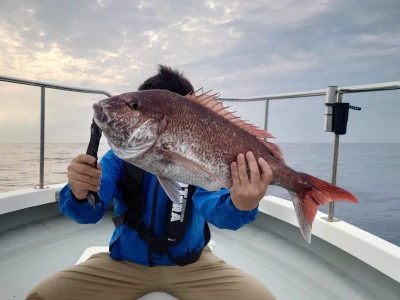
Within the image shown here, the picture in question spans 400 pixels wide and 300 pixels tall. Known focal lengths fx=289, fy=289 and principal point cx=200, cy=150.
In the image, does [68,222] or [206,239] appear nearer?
[206,239]

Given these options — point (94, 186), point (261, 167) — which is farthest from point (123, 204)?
point (261, 167)

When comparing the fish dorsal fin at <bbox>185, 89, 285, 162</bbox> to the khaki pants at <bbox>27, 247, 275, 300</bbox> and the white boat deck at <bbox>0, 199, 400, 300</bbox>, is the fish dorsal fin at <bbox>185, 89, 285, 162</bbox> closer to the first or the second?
the khaki pants at <bbox>27, 247, 275, 300</bbox>

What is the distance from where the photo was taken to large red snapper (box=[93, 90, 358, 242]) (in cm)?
133

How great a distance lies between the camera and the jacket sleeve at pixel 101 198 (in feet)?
5.41

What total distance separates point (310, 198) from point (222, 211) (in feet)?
1.73

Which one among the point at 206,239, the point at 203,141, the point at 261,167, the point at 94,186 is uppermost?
the point at 203,141

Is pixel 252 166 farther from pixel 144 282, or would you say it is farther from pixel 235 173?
pixel 144 282

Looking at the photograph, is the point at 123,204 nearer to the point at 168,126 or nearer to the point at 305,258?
the point at 168,126

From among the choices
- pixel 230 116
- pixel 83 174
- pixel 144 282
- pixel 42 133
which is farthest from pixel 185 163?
pixel 42 133

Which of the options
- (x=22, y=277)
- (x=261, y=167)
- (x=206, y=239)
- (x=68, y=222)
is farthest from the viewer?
(x=68, y=222)

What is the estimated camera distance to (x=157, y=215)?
6.73 feet

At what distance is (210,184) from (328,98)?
80.5 inches

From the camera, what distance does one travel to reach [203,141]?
4.63ft

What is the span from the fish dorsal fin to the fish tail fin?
0.67 ft
